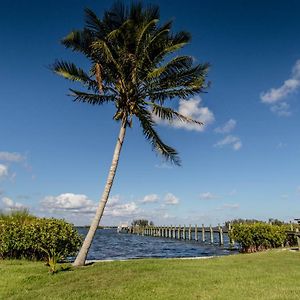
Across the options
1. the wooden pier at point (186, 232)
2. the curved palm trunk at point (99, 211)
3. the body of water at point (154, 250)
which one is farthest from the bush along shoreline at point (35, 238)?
the wooden pier at point (186, 232)

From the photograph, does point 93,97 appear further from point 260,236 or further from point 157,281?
point 260,236

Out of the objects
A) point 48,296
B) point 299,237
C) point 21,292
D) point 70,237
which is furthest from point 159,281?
point 299,237

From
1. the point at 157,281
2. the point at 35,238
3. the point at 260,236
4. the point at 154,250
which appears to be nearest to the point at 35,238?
the point at 35,238

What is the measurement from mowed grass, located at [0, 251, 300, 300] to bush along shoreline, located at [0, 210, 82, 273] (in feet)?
10.3

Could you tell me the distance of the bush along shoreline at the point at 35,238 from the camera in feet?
55.8

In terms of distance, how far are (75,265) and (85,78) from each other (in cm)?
810

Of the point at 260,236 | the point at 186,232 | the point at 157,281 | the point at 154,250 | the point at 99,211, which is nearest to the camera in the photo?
the point at 157,281

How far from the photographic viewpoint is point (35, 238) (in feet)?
56.2

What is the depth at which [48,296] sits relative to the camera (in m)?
9.80

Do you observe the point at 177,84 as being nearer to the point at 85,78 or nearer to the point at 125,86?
the point at 125,86

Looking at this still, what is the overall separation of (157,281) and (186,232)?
76.2m

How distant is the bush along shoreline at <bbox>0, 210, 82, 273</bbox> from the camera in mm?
17000

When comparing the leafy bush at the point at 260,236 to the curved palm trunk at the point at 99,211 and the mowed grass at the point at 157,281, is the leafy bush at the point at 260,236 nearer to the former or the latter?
the mowed grass at the point at 157,281

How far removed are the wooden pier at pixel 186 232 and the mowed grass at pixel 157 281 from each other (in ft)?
114
